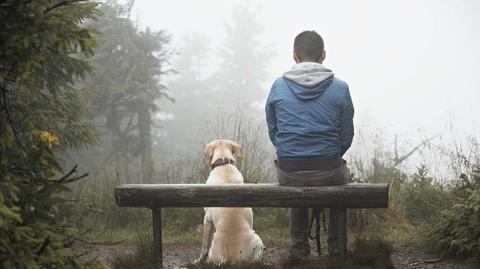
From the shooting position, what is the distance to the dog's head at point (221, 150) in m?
4.97

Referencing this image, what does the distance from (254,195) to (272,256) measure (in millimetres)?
1496

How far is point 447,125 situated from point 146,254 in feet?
18.3

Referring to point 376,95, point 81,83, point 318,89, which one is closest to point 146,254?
point 318,89

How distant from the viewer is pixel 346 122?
4152 millimetres

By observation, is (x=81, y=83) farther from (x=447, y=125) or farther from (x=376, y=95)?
(x=376, y=95)

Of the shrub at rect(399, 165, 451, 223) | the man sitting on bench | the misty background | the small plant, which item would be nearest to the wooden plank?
the man sitting on bench

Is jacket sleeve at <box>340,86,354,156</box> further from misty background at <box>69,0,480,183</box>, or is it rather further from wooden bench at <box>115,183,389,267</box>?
misty background at <box>69,0,480,183</box>

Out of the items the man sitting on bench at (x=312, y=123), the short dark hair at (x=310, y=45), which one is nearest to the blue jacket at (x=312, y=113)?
the man sitting on bench at (x=312, y=123)

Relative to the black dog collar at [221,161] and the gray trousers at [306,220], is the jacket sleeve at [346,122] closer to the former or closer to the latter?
the gray trousers at [306,220]

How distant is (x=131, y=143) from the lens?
18.0 meters

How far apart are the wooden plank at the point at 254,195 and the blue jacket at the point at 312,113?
278 millimetres

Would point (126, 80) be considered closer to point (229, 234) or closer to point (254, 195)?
point (229, 234)

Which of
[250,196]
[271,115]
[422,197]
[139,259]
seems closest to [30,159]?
Result: [250,196]

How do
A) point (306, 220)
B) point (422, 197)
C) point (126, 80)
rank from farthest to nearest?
point (126, 80), point (422, 197), point (306, 220)
